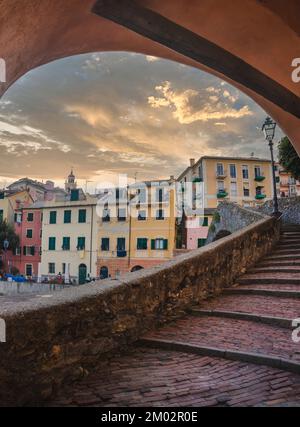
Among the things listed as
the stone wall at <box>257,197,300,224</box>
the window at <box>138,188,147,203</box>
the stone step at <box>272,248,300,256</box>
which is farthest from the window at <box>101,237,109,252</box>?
the stone step at <box>272,248,300,256</box>

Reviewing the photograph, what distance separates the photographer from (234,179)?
44844 mm

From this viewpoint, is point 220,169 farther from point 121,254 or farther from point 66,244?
point 66,244

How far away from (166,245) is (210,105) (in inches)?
839

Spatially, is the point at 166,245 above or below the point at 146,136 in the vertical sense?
below

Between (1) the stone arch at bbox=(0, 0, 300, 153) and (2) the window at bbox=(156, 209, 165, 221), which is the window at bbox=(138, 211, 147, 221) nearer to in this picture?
(2) the window at bbox=(156, 209, 165, 221)

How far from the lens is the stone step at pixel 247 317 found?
3742mm

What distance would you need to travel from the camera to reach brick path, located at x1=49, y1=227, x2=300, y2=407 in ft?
7.32

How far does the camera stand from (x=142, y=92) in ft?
29.7

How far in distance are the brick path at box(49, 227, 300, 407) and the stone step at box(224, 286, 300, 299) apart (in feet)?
0.32

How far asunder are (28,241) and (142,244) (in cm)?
1427

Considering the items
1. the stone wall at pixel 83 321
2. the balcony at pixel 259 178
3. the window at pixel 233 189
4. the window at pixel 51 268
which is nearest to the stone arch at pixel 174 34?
the stone wall at pixel 83 321

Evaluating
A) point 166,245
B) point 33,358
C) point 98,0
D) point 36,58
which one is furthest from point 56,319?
point 166,245

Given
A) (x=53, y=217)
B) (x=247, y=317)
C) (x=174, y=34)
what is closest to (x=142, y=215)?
(x=53, y=217)
